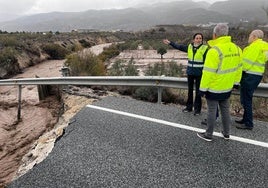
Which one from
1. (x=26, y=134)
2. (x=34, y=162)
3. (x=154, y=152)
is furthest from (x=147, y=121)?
(x=26, y=134)

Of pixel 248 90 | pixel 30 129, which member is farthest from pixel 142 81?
pixel 30 129

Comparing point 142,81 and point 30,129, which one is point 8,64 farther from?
point 142,81

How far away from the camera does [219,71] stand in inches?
182

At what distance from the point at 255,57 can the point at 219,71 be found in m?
1.09

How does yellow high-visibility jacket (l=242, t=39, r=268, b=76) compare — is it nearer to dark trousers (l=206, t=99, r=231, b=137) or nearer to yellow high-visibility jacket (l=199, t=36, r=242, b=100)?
yellow high-visibility jacket (l=199, t=36, r=242, b=100)

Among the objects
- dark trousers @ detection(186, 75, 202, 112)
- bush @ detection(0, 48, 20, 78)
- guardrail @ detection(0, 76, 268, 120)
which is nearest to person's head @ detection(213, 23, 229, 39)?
dark trousers @ detection(186, 75, 202, 112)

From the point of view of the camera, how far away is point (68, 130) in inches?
223

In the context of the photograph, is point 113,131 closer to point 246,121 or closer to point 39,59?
point 246,121

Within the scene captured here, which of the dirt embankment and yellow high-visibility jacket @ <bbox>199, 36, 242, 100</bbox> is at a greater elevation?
yellow high-visibility jacket @ <bbox>199, 36, 242, 100</bbox>

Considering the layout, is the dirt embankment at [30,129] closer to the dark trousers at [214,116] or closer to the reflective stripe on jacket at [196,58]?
the dark trousers at [214,116]

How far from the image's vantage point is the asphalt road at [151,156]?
149 inches

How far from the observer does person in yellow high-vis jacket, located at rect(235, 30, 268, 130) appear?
5188 millimetres

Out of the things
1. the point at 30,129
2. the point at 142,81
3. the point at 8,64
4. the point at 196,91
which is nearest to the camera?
the point at 196,91

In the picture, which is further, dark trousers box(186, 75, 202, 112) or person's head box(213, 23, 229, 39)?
dark trousers box(186, 75, 202, 112)
